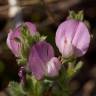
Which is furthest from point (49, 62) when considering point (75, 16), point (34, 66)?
point (75, 16)

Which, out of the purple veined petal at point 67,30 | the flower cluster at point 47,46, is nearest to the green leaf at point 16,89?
the flower cluster at point 47,46

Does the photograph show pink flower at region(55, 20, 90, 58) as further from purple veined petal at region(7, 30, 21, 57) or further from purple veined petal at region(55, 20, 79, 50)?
purple veined petal at region(7, 30, 21, 57)

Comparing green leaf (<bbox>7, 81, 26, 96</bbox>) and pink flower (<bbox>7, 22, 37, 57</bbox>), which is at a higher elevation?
pink flower (<bbox>7, 22, 37, 57</bbox>)

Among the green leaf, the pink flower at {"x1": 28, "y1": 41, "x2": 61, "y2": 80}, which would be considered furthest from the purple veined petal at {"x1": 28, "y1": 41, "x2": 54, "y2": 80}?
the green leaf

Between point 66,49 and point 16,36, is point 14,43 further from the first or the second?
point 66,49

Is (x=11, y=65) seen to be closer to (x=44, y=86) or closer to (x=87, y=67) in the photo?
(x=87, y=67)

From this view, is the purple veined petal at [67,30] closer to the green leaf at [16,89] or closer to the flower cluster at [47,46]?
the flower cluster at [47,46]

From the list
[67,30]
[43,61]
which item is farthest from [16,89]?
[67,30]

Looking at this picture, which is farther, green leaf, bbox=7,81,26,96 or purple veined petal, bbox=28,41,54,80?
green leaf, bbox=7,81,26,96
